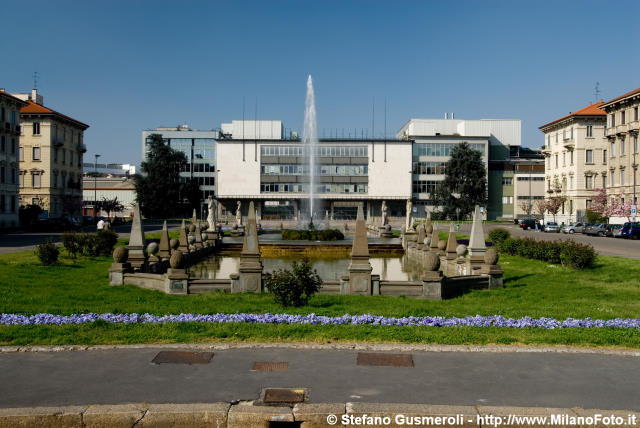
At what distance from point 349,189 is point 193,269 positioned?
65.2 metres

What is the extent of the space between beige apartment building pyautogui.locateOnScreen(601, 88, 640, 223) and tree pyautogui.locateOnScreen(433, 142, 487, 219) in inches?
859

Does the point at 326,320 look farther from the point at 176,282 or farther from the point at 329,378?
the point at 176,282

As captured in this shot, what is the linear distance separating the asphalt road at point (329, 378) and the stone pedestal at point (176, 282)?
6.45 meters

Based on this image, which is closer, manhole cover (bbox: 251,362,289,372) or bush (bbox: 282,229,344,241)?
manhole cover (bbox: 251,362,289,372)

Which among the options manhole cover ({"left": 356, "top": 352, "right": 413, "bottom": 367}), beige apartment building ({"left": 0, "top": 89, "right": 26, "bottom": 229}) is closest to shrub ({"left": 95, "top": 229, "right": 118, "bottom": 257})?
manhole cover ({"left": 356, "top": 352, "right": 413, "bottom": 367})

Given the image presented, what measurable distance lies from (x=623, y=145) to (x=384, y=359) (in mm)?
64992

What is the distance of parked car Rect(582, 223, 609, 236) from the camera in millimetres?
51219

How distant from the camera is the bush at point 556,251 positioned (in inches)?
800

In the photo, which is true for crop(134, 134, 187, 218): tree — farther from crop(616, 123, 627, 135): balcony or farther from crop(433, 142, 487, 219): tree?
crop(616, 123, 627, 135): balcony

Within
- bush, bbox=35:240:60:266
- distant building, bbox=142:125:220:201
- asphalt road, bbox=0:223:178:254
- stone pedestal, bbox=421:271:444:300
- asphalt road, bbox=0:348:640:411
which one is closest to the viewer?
asphalt road, bbox=0:348:640:411

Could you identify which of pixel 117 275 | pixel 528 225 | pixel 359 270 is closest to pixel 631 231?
pixel 528 225

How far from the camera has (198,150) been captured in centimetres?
10062

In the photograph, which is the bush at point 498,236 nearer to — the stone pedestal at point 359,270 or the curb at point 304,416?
the stone pedestal at point 359,270

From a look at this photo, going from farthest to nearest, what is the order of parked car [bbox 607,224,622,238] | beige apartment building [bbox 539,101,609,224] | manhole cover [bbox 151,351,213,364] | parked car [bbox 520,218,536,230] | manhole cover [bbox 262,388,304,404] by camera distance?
beige apartment building [bbox 539,101,609,224], parked car [bbox 520,218,536,230], parked car [bbox 607,224,622,238], manhole cover [bbox 151,351,213,364], manhole cover [bbox 262,388,304,404]
